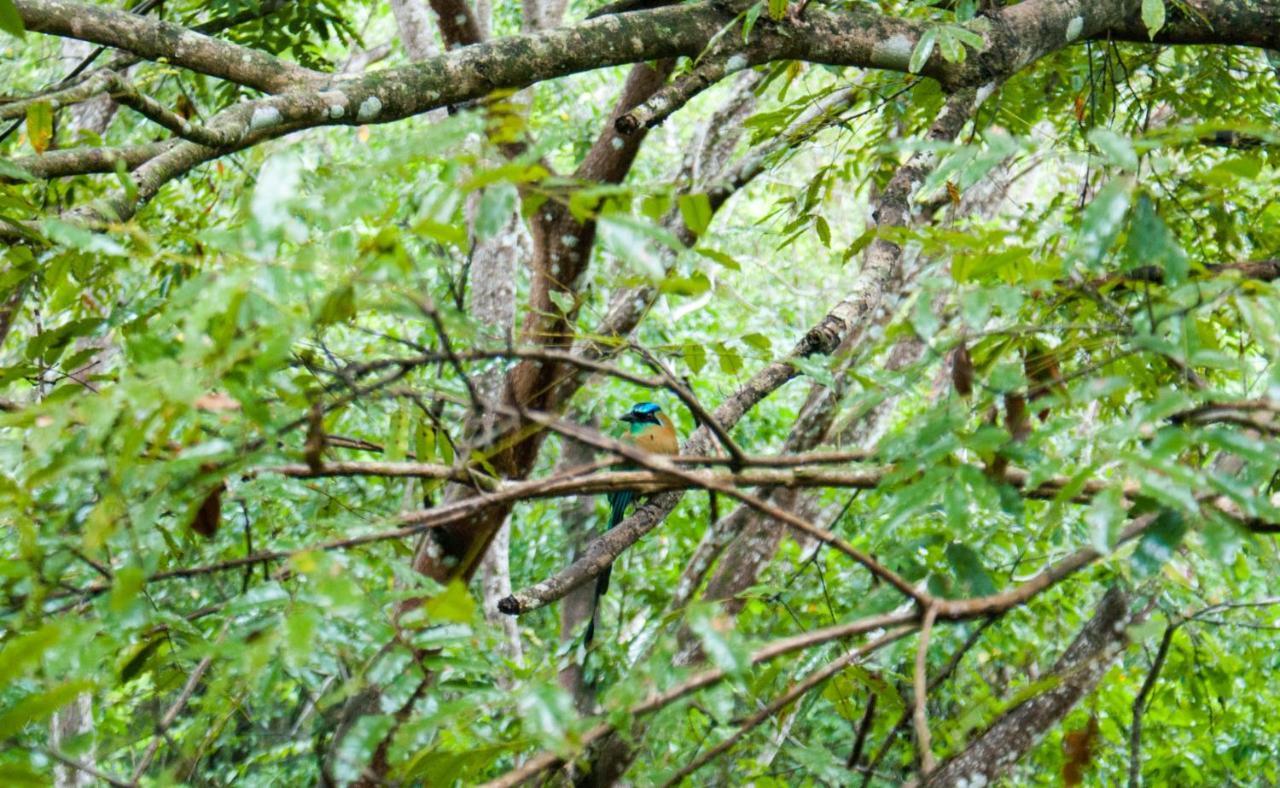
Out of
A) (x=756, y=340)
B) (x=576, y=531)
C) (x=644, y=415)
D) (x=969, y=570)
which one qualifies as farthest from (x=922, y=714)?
(x=576, y=531)

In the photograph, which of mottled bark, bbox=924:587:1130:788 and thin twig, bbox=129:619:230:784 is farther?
mottled bark, bbox=924:587:1130:788

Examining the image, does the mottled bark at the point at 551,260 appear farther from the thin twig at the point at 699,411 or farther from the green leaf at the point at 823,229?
the thin twig at the point at 699,411

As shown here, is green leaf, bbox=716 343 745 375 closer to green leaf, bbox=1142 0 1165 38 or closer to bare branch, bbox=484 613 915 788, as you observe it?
bare branch, bbox=484 613 915 788

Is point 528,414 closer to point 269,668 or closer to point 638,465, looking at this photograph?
point 638,465

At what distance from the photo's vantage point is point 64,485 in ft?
3.64

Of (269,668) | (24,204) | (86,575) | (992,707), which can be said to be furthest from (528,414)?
(992,707)

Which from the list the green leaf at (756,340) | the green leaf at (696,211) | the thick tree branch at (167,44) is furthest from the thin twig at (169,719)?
the thick tree branch at (167,44)

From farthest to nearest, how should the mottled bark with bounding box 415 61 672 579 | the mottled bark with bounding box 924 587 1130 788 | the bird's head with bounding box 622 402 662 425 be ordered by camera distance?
the bird's head with bounding box 622 402 662 425
the mottled bark with bounding box 415 61 672 579
the mottled bark with bounding box 924 587 1130 788

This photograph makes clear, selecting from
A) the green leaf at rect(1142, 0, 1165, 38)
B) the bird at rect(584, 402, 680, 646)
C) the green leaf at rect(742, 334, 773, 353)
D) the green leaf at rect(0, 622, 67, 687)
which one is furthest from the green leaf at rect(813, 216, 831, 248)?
the green leaf at rect(0, 622, 67, 687)

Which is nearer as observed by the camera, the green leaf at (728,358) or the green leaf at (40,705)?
the green leaf at (40,705)

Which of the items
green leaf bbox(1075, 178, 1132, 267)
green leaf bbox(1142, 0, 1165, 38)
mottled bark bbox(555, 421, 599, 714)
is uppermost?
green leaf bbox(1075, 178, 1132, 267)

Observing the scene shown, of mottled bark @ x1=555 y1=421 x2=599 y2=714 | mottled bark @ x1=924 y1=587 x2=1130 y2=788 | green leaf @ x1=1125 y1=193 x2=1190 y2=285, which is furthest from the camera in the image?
mottled bark @ x1=555 y1=421 x2=599 y2=714

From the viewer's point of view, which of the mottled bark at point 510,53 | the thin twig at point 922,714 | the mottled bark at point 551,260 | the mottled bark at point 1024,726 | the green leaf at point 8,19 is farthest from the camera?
the mottled bark at point 551,260

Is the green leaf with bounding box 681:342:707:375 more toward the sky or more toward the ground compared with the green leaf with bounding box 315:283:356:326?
more toward the ground
